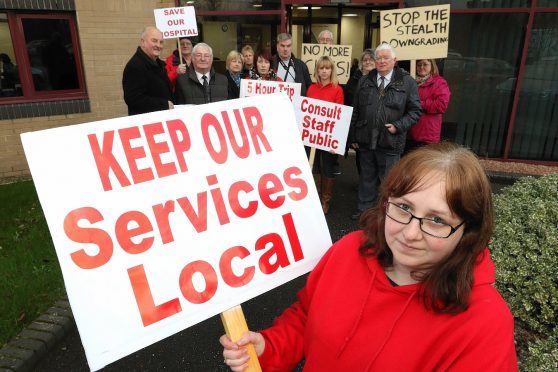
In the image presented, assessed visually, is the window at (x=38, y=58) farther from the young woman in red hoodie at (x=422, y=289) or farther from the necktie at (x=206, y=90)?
the young woman in red hoodie at (x=422, y=289)

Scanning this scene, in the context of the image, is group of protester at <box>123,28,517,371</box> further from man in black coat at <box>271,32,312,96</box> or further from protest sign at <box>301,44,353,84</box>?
protest sign at <box>301,44,353,84</box>

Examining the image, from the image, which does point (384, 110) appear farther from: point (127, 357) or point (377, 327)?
point (377, 327)

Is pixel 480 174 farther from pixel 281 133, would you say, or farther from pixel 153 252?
pixel 153 252

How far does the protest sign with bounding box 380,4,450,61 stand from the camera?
5492mm

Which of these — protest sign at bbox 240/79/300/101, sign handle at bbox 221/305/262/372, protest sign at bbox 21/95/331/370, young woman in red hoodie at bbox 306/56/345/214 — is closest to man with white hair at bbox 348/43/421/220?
young woman in red hoodie at bbox 306/56/345/214

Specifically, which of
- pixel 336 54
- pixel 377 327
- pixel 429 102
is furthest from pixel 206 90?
pixel 377 327

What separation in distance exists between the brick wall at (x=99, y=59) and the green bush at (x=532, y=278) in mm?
6532

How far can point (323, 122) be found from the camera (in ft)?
16.9

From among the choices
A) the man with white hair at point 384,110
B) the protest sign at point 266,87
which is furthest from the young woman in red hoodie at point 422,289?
the protest sign at point 266,87

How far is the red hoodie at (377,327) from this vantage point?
111 centimetres

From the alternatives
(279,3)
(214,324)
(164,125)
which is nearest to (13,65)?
(279,3)

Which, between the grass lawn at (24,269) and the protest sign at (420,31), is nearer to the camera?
the grass lawn at (24,269)

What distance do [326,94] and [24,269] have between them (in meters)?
3.79

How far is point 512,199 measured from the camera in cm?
366
